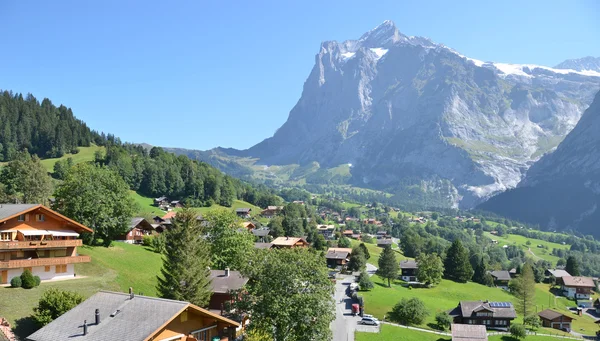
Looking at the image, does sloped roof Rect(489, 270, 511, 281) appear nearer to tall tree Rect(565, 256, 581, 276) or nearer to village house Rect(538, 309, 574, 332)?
tall tree Rect(565, 256, 581, 276)

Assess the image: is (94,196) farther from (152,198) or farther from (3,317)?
(152,198)

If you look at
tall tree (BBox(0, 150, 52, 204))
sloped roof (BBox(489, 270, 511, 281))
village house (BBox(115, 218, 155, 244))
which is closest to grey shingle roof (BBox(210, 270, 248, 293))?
village house (BBox(115, 218, 155, 244))

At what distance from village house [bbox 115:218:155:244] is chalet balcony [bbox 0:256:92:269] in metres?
28.4

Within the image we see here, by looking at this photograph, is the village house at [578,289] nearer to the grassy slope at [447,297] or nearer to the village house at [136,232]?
the grassy slope at [447,297]

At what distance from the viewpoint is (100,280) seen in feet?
151

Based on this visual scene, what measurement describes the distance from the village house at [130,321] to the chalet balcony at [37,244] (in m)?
19.6

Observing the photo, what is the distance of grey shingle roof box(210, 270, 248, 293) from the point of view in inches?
1778

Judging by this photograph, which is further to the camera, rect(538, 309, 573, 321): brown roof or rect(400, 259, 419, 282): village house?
rect(400, 259, 419, 282): village house

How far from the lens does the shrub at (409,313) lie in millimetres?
68062

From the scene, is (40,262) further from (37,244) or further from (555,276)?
(555,276)

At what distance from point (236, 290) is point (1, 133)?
154527mm

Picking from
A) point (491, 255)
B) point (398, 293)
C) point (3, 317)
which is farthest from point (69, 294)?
point (491, 255)

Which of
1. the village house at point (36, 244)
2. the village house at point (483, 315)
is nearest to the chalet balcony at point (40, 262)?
the village house at point (36, 244)

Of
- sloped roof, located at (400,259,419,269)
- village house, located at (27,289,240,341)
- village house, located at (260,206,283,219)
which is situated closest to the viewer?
village house, located at (27,289,240,341)
